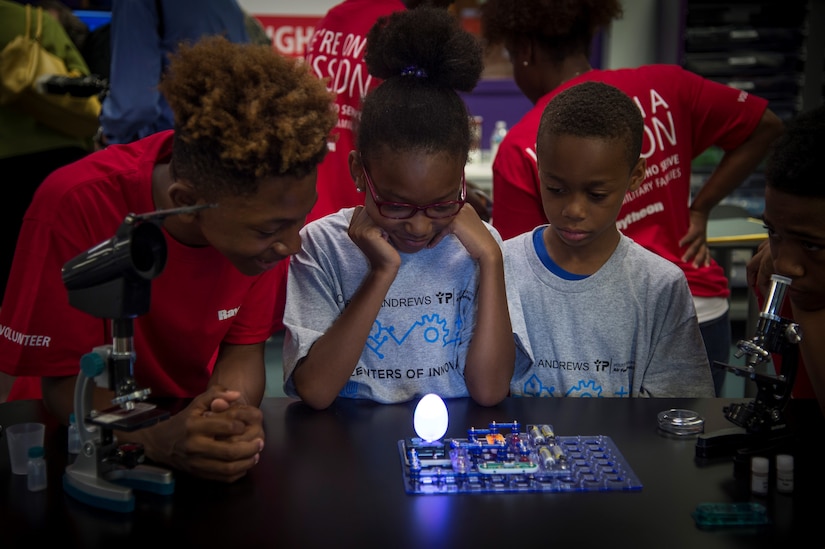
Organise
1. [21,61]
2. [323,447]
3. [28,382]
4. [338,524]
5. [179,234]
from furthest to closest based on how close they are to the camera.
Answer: [21,61] < [28,382] < [179,234] < [323,447] < [338,524]

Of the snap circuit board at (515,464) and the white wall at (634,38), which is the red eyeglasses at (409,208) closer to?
the snap circuit board at (515,464)

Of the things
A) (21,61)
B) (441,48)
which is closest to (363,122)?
(441,48)

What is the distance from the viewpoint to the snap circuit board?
4.12 ft

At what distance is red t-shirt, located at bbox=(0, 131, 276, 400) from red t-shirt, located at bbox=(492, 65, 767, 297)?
806mm

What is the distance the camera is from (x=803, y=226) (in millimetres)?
1566

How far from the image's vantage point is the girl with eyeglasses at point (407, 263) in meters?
1.69

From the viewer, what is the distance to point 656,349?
73.4 inches

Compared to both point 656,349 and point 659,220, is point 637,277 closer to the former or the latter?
point 656,349

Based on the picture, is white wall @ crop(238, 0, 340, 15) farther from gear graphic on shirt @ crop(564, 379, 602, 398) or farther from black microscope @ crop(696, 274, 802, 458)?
black microscope @ crop(696, 274, 802, 458)

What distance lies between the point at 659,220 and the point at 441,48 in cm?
97

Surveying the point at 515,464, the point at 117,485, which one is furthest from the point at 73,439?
the point at 515,464

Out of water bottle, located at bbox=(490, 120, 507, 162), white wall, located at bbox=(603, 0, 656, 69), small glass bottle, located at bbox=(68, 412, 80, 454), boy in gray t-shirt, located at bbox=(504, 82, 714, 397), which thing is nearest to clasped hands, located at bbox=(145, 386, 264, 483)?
small glass bottle, located at bbox=(68, 412, 80, 454)

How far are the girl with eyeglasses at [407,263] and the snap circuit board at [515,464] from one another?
256 mm

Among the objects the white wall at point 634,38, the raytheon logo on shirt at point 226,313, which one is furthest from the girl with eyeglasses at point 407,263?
the white wall at point 634,38
